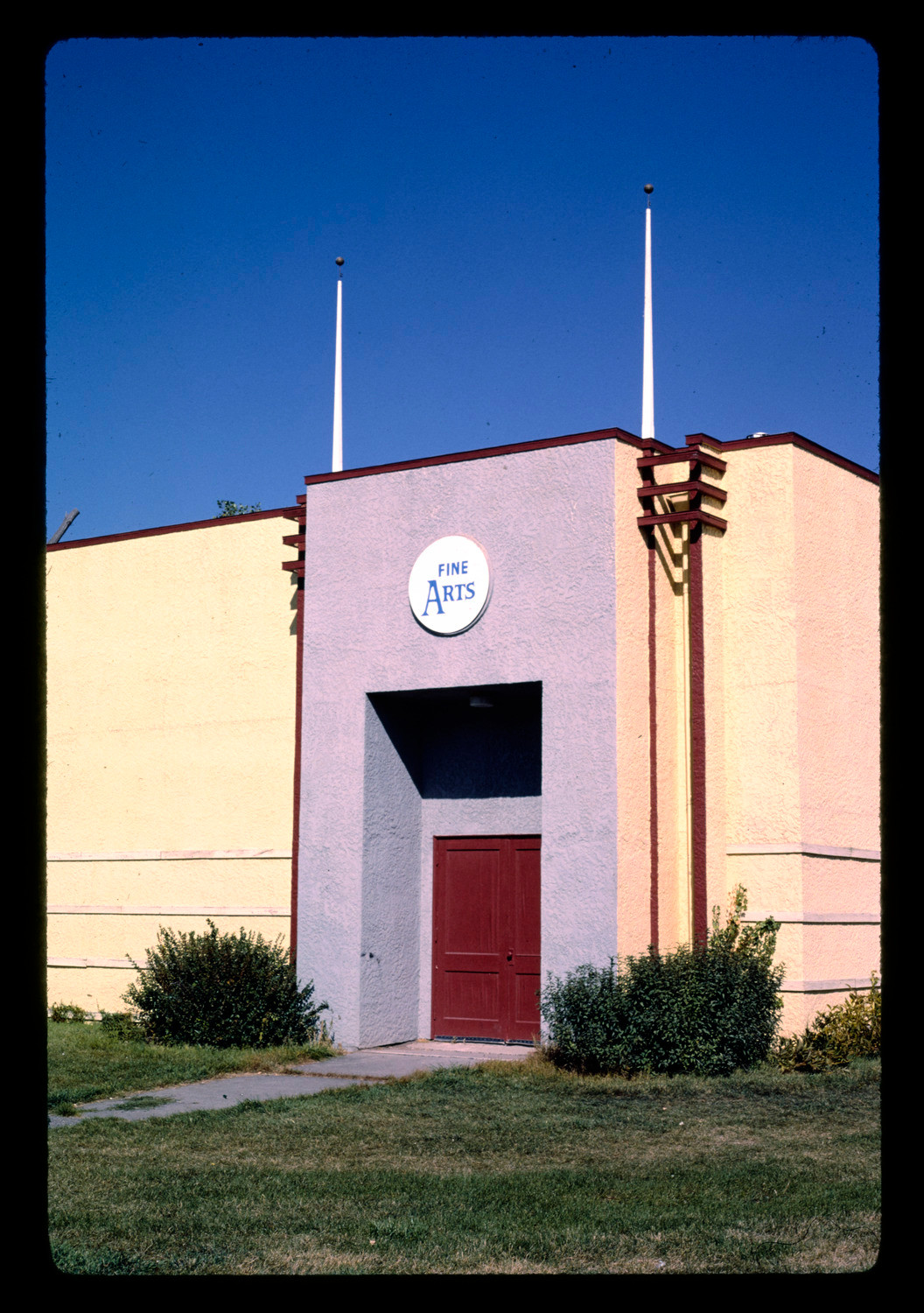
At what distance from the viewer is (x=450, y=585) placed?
52.1 ft

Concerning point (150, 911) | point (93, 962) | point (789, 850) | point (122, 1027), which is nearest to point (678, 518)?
point (789, 850)

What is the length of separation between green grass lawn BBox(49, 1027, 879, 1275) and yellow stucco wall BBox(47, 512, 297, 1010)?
18.7 feet

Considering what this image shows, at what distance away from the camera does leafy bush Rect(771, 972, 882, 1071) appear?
46.0 feet

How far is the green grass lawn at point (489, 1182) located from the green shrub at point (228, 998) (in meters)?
3.05

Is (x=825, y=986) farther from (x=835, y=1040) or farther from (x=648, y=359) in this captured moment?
(x=648, y=359)

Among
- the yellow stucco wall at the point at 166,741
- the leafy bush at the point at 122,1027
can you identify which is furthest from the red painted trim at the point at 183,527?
the leafy bush at the point at 122,1027

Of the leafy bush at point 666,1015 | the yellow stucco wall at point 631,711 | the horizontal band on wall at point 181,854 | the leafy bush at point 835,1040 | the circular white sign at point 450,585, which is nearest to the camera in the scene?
the leafy bush at point 666,1015

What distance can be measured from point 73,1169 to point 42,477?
308 inches

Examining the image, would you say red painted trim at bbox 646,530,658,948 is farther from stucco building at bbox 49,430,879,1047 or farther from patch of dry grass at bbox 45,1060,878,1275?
patch of dry grass at bbox 45,1060,878,1275

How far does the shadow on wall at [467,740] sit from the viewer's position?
1655 cm

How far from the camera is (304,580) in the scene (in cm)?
1727

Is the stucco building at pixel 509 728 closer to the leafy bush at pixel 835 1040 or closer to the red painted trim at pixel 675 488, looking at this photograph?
the red painted trim at pixel 675 488

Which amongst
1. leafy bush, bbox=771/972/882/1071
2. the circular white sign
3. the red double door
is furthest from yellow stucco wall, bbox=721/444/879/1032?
the circular white sign
